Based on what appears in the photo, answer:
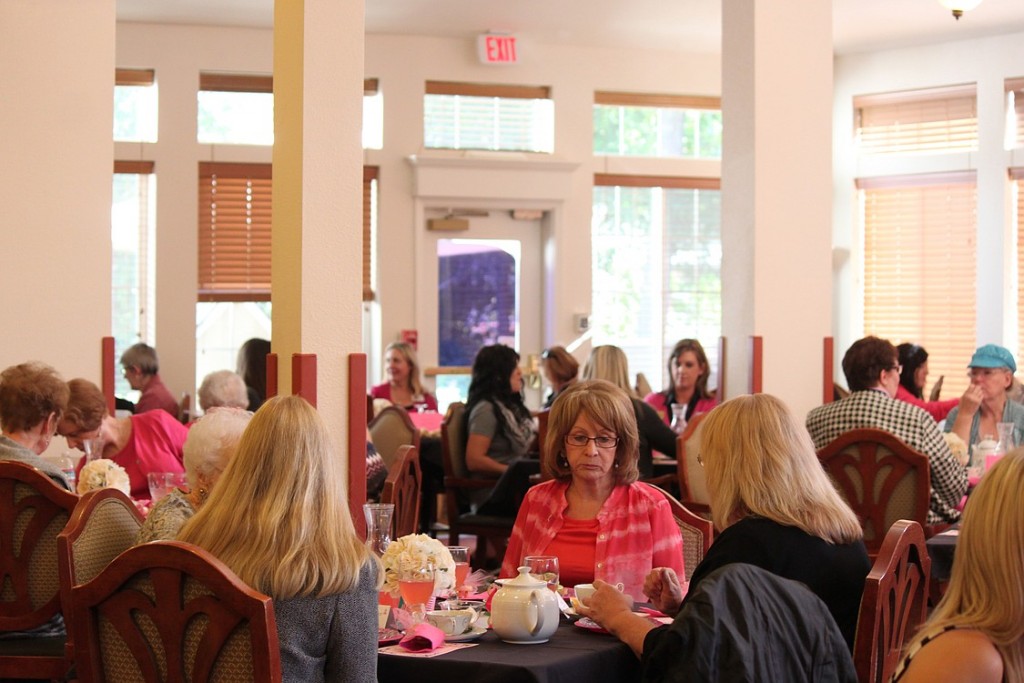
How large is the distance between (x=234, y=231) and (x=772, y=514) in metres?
7.05

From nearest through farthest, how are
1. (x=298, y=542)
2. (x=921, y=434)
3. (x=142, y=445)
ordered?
(x=298, y=542), (x=921, y=434), (x=142, y=445)

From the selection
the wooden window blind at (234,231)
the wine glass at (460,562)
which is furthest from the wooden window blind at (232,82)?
the wine glass at (460,562)

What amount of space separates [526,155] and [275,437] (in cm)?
742

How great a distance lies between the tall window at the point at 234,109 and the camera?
9148mm

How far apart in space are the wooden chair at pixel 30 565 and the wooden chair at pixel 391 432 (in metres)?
2.60

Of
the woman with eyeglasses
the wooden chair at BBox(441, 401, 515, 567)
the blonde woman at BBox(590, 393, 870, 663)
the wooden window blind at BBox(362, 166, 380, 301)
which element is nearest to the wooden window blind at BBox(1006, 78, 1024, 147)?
the wooden window blind at BBox(362, 166, 380, 301)

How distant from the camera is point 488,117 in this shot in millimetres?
9602

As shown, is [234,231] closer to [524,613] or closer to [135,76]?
[135,76]

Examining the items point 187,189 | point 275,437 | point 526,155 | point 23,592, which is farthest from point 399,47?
point 275,437

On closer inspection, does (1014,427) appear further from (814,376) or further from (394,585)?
(394,585)

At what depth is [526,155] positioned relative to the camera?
9578 millimetres

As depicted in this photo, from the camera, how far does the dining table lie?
2559 millimetres

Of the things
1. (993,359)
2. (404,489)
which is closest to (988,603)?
(404,489)

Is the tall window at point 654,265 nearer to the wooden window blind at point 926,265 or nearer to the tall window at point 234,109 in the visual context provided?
the wooden window blind at point 926,265
